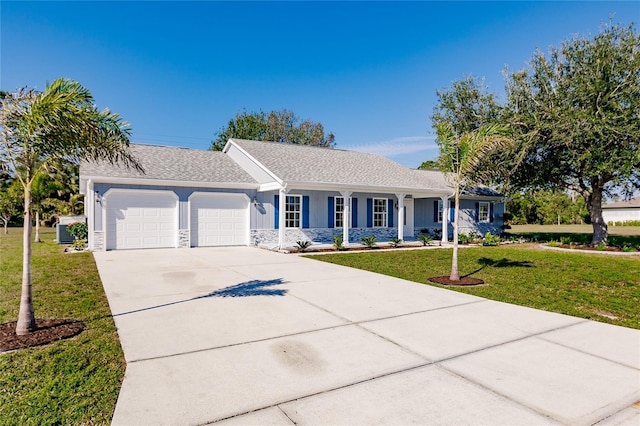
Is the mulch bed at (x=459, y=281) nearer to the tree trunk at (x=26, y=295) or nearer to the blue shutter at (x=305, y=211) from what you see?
the tree trunk at (x=26, y=295)

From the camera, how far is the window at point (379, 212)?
19441 millimetres

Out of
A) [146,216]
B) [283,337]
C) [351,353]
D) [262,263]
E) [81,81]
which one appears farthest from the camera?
[146,216]

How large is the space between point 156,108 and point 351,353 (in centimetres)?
3035

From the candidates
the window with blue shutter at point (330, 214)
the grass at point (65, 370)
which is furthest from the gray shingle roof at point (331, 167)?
the grass at point (65, 370)

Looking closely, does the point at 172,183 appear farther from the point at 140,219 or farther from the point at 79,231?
the point at 79,231

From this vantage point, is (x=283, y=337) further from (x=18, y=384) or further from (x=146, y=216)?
(x=146, y=216)

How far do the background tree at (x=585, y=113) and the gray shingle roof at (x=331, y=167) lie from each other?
488 cm

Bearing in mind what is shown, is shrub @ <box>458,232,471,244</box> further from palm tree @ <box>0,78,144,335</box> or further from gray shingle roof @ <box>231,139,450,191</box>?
palm tree @ <box>0,78,144,335</box>

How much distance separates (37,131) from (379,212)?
16193 mm

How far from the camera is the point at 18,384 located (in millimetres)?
3615

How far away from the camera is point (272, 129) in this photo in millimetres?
41062

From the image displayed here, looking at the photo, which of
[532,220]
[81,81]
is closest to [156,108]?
[81,81]

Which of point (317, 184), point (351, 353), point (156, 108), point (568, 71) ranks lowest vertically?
point (351, 353)

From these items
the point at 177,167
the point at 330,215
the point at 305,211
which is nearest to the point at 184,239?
the point at 177,167
